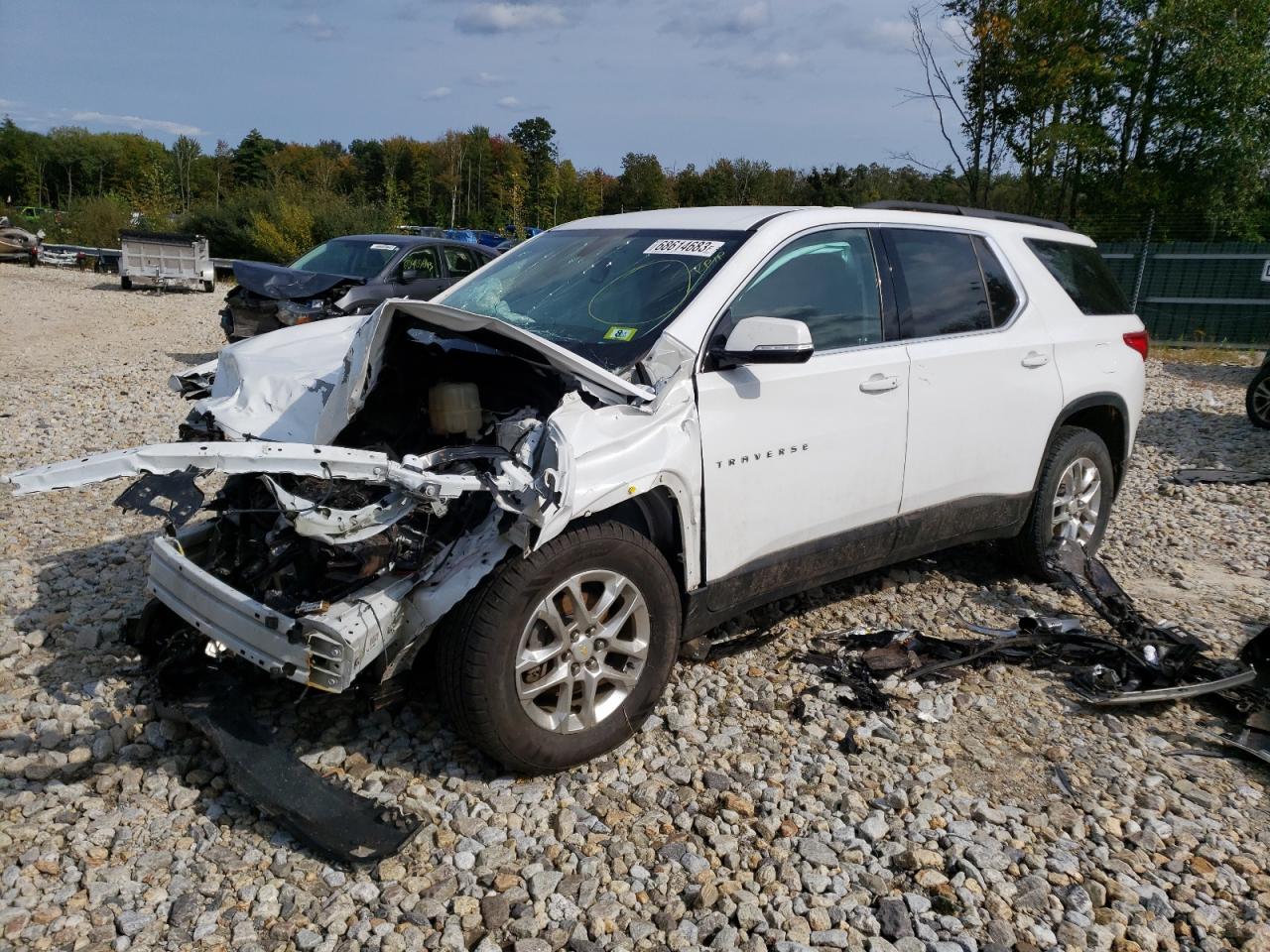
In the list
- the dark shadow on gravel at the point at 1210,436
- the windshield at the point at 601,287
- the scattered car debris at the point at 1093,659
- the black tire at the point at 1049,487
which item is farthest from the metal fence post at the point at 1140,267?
the windshield at the point at 601,287

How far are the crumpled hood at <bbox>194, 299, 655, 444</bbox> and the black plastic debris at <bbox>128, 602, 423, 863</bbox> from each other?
86cm

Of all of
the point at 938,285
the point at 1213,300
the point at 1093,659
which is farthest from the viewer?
the point at 1213,300

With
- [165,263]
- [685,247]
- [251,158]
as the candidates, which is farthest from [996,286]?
[251,158]

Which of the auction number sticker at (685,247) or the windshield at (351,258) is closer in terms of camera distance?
the auction number sticker at (685,247)

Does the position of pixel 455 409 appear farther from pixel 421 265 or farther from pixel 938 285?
pixel 421 265

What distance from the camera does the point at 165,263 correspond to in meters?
23.2

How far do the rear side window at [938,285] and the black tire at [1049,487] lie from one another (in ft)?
2.92

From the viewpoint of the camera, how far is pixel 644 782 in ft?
10.8

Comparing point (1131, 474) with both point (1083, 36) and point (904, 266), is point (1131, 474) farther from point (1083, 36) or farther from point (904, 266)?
point (1083, 36)

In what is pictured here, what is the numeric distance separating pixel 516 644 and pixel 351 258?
1033 centimetres

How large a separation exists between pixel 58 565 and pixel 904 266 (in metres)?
4.64

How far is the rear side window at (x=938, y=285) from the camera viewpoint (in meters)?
4.16

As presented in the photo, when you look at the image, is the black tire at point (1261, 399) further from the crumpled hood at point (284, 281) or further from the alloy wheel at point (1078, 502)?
the crumpled hood at point (284, 281)

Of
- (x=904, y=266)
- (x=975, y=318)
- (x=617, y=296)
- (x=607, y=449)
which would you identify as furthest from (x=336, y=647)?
(x=975, y=318)
